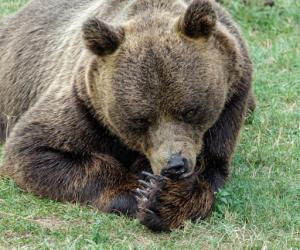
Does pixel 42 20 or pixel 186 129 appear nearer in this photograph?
pixel 186 129

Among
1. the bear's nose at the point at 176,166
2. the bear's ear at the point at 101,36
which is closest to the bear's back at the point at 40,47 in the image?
the bear's ear at the point at 101,36

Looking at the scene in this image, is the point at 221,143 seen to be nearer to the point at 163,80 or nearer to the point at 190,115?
the point at 190,115

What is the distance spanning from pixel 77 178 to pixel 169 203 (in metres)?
0.78

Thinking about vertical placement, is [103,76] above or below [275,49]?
above

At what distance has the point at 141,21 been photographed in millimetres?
6000

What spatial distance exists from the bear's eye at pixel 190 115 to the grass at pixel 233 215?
27.0 inches

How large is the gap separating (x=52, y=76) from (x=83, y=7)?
884 mm

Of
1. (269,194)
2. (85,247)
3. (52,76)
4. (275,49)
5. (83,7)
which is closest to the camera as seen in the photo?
(85,247)

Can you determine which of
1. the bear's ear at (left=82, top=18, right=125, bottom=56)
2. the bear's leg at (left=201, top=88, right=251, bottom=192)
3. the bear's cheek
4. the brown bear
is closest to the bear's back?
the brown bear

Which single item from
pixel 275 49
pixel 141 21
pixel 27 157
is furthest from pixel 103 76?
pixel 275 49

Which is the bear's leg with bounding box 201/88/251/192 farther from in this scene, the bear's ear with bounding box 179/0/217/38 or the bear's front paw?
the bear's ear with bounding box 179/0/217/38

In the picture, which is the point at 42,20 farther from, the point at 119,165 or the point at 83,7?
the point at 119,165

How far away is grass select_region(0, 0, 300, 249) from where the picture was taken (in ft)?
17.9

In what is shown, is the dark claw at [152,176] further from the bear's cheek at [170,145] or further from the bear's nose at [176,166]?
the bear's nose at [176,166]
